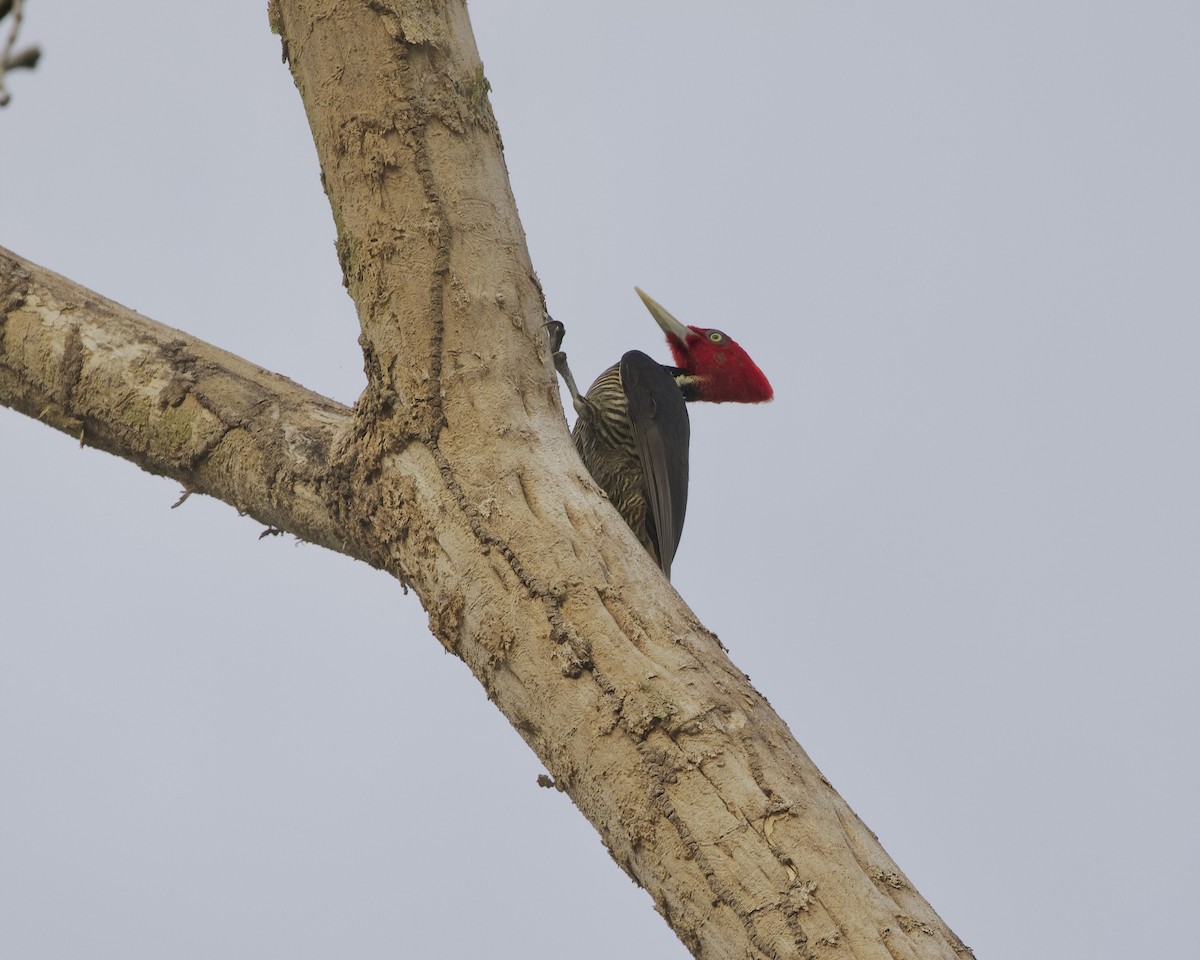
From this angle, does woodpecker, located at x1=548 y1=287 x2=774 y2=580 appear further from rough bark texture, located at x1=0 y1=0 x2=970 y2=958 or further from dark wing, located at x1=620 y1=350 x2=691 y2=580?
rough bark texture, located at x1=0 y1=0 x2=970 y2=958

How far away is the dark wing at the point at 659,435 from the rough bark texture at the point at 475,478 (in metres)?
1.68

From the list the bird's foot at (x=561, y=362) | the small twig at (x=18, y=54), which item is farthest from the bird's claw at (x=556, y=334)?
the small twig at (x=18, y=54)

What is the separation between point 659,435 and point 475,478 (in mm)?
2212

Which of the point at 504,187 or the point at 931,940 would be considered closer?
the point at 931,940

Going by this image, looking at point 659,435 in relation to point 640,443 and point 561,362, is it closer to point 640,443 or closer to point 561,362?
point 640,443

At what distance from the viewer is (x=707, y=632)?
2.91m

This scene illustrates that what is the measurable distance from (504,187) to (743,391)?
345cm

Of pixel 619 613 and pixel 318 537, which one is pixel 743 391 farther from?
pixel 619 613

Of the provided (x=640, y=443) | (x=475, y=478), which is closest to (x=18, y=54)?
(x=475, y=478)

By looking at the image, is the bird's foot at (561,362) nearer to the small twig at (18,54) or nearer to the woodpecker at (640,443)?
the woodpecker at (640,443)

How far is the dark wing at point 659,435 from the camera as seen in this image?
506cm

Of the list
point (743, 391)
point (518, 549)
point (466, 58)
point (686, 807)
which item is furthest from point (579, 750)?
point (743, 391)

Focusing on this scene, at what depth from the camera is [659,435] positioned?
527 cm

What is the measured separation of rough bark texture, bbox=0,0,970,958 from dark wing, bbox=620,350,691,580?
168cm
